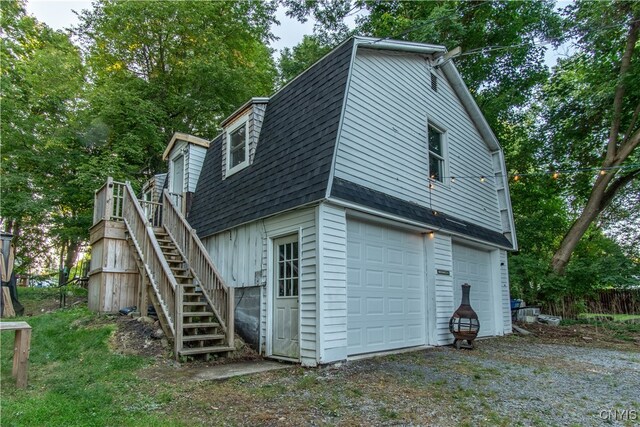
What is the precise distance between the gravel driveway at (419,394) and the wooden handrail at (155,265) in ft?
2.87

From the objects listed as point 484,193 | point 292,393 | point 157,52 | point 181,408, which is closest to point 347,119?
point 292,393

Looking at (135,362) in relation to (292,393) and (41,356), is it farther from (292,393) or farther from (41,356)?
(292,393)

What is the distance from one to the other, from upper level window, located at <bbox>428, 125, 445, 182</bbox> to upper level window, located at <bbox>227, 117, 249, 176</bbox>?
4.06 meters

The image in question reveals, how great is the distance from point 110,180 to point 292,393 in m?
7.29

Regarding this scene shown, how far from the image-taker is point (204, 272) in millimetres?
7113

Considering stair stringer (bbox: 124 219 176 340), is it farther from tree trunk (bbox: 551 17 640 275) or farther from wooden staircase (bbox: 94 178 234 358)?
tree trunk (bbox: 551 17 640 275)

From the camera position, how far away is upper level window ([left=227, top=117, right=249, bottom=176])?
27.5ft

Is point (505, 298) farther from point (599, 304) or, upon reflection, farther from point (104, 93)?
point (104, 93)

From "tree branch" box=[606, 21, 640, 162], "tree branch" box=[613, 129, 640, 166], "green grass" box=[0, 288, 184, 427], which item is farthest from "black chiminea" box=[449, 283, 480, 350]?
"tree branch" box=[606, 21, 640, 162]

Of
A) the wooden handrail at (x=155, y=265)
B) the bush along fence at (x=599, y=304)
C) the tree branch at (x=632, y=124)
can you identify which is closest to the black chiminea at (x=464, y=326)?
the wooden handrail at (x=155, y=265)

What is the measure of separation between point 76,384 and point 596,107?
1648cm

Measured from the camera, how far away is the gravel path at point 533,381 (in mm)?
3500

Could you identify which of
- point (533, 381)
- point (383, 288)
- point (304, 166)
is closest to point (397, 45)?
point (304, 166)

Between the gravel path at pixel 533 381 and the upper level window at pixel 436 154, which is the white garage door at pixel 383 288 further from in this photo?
the upper level window at pixel 436 154
